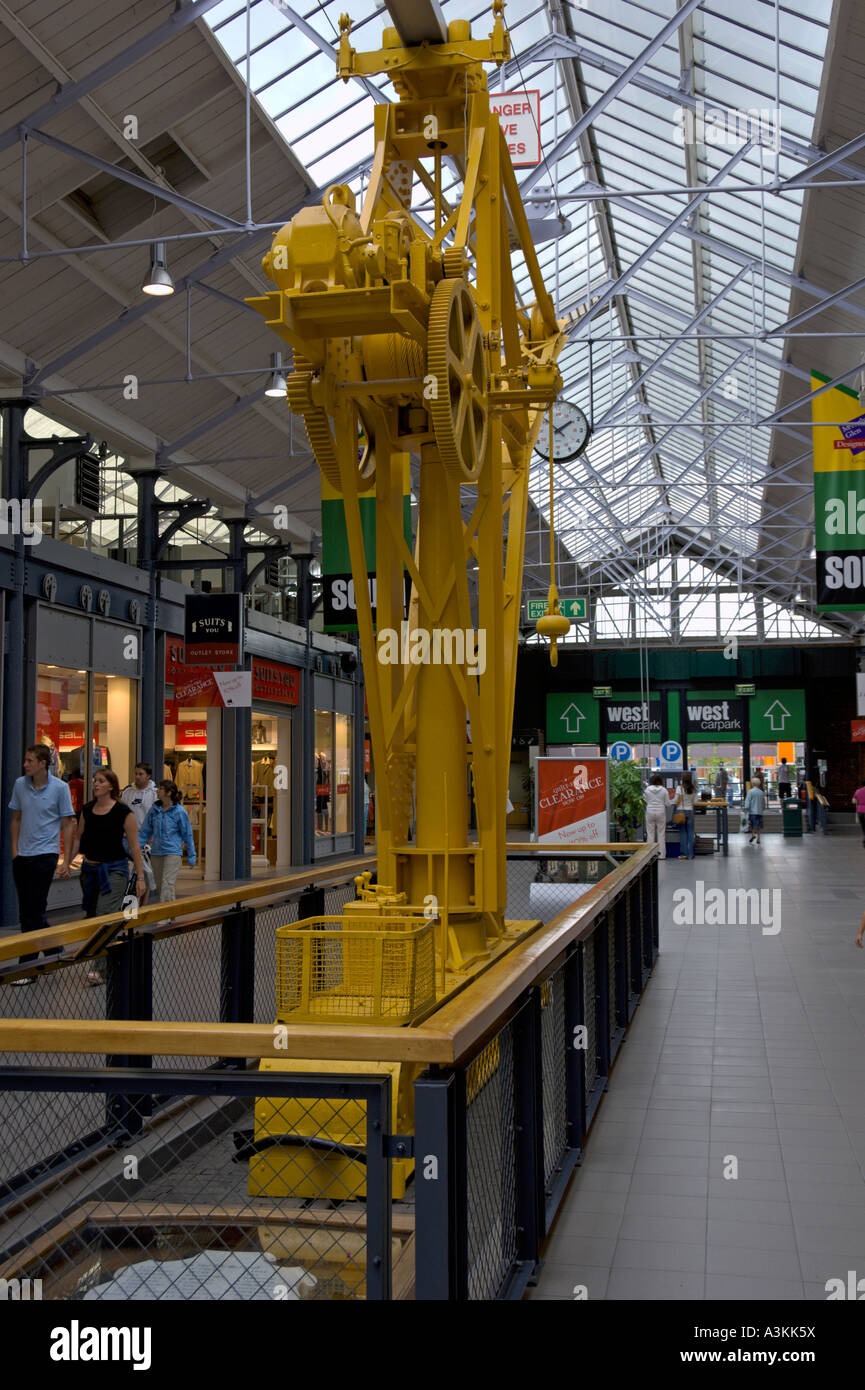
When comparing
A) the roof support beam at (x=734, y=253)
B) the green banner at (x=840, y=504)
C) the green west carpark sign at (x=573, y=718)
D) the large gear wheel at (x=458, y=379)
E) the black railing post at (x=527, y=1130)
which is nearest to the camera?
the black railing post at (x=527, y=1130)

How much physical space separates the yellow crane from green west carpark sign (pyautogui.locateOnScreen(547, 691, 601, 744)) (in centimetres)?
3424

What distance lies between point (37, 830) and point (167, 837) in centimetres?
201

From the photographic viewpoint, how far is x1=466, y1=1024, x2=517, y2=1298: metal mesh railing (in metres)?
3.18

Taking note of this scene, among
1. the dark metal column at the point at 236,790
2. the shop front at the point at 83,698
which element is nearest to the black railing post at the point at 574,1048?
the shop front at the point at 83,698

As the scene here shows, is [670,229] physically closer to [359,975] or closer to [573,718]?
[359,975]

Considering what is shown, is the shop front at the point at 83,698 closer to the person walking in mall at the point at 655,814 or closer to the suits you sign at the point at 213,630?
the suits you sign at the point at 213,630

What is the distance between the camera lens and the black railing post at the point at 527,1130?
3965 mm

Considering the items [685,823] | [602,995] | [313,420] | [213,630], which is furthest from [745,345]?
[313,420]

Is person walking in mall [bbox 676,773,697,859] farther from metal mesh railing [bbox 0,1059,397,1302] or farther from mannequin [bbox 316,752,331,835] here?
metal mesh railing [bbox 0,1059,397,1302]

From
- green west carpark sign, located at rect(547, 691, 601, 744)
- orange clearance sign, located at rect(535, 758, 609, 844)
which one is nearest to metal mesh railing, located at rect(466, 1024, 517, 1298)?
orange clearance sign, located at rect(535, 758, 609, 844)

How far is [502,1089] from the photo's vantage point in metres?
3.70

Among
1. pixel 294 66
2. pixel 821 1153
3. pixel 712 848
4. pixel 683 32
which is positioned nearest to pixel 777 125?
pixel 683 32

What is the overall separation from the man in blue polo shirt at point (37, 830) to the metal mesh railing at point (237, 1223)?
15.2 feet
